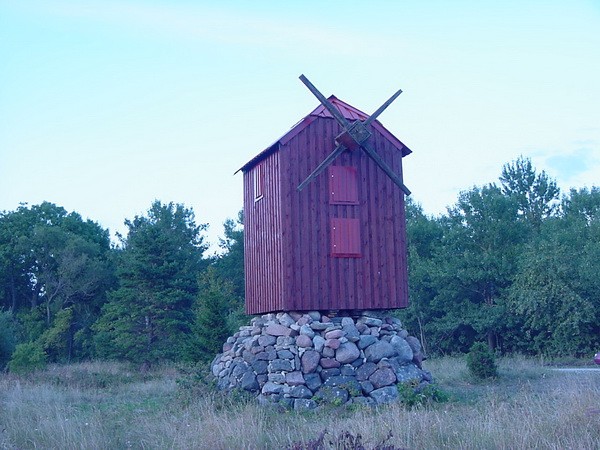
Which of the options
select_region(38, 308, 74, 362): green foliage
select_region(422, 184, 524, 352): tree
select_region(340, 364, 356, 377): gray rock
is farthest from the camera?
select_region(38, 308, 74, 362): green foliage

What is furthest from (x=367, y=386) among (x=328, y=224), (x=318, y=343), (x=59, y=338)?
(x=59, y=338)

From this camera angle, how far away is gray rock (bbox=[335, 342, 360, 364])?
17.3 m

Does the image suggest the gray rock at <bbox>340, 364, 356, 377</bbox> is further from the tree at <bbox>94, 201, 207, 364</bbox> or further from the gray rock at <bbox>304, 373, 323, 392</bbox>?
the tree at <bbox>94, 201, 207, 364</bbox>

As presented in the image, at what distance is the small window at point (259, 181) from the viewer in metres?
19.6

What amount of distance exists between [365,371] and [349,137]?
6043mm

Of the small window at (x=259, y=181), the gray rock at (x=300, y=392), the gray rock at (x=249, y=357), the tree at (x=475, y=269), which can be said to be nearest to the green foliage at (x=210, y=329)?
the small window at (x=259, y=181)

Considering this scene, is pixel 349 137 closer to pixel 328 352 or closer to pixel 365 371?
pixel 328 352

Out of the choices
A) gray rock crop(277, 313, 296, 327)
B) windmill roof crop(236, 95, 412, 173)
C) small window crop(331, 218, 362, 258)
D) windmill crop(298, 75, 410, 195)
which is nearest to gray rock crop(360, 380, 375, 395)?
gray rock crop(277, 313, 296, 327)

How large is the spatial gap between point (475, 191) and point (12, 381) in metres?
28.8

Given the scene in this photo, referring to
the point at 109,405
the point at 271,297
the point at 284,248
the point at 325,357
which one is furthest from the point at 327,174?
the point at 109,405

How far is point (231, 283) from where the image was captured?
4375 centimetres

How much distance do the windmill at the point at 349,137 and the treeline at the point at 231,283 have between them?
10.1 metres

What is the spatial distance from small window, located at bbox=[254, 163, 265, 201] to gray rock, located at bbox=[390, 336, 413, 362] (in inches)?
211

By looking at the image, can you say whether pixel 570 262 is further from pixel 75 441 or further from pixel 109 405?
pixel 75 441
